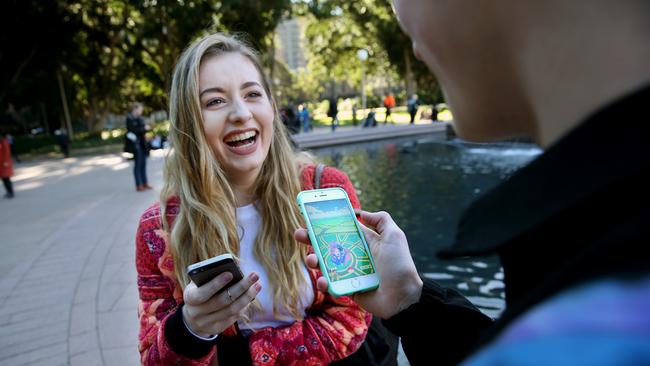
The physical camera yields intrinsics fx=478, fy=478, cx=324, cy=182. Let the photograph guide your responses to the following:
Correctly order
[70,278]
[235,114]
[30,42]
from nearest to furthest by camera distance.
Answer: [235,114] → [70,278] → [30,42]

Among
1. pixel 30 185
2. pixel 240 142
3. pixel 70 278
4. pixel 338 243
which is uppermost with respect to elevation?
pixel 240 142

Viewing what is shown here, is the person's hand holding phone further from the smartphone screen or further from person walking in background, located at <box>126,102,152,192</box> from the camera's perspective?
person walking in background, located at <box>126,102,152,192</box>

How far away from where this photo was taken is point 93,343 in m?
3.98

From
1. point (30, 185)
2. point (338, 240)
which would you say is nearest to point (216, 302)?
point (338, 240)

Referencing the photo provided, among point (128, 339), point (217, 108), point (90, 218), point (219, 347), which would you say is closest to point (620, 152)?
point (219, 347)

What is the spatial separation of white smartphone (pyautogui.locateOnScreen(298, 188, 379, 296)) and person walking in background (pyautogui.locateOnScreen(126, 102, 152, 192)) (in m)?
9.80

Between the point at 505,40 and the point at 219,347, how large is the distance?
5.88ft

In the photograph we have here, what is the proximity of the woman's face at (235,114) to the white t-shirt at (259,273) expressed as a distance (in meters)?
0.22

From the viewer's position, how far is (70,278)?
5723 mm

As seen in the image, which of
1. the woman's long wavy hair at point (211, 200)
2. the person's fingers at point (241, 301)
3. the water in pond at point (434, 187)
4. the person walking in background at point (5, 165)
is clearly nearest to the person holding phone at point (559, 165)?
the water in pond at point (434, 187)

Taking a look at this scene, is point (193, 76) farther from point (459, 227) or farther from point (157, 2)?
point (157, 2)

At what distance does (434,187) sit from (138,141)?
22.3ft

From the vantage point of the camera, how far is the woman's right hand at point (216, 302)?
1613 mm

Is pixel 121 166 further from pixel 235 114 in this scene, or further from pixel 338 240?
pixel 338 240
